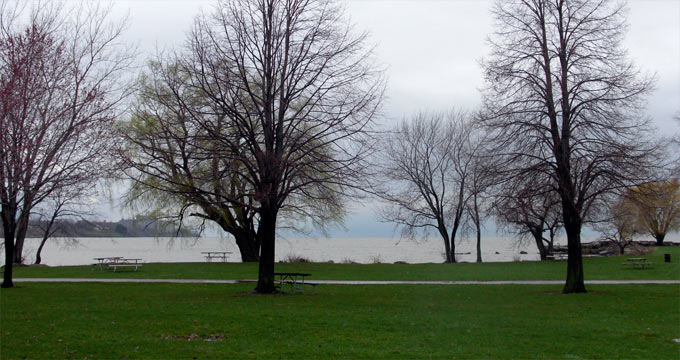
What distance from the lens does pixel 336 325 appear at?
38.6 ft

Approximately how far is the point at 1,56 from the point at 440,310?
504 inches

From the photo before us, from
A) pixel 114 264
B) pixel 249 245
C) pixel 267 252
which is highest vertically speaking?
pixel 249 245

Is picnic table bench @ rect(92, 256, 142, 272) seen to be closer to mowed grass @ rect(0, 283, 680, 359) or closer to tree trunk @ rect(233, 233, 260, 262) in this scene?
tree trunk @ rect(233, 233, 260, 262)

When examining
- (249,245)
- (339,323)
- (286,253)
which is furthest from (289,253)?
(339,323)

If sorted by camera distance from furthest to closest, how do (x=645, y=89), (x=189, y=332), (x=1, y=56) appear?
(x=645, y=89) < (x=1, y=56) < (x=189, y=332)

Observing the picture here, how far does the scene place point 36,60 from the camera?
48.9ft

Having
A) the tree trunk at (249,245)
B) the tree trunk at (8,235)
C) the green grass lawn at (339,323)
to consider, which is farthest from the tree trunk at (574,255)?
the tree trunk at (249,245)

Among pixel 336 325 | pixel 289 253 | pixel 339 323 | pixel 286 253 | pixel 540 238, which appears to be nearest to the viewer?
pixel 336 325

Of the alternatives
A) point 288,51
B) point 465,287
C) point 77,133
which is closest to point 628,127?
point 465,287

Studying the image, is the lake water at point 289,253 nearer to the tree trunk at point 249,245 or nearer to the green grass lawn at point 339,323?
the tree trunk at point 249,245

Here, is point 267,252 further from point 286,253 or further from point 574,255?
point 286,253

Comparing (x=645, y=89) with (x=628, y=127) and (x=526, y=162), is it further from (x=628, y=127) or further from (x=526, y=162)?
(x=526, y=162)

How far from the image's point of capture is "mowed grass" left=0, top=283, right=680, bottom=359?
948 centimetres

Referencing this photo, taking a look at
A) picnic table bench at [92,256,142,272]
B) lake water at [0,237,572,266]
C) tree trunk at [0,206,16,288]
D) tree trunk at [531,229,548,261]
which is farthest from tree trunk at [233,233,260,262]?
tree trunk at [531,229,548,261]
